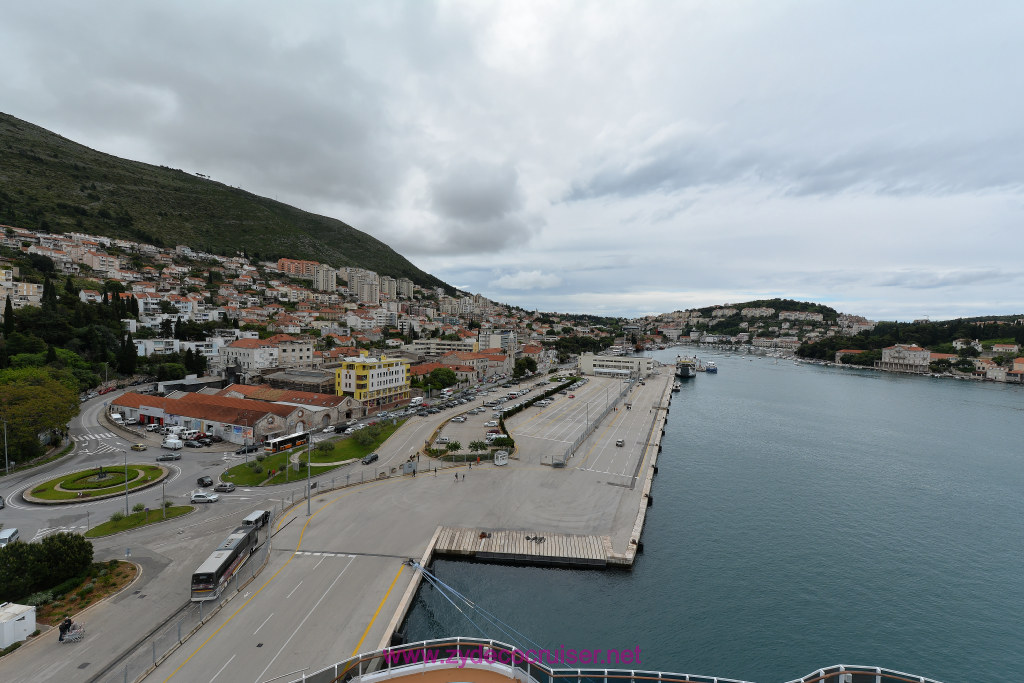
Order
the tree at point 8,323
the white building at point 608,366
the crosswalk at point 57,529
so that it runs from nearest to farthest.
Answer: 1. the crosswalk at point 57,529
2. the tree at point 8,323
3. the white building at point 608,366

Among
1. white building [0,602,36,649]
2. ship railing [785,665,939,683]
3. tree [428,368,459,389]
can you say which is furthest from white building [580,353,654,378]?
white building [0,602,36,649]

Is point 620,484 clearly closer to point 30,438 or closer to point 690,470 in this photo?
point 690,470

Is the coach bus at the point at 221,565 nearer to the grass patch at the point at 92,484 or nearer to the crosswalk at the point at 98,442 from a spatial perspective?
the grass patch at the point at 92,484

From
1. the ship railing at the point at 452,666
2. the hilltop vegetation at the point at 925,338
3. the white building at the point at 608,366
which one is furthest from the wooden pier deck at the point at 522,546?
the hilltop vegetation at the point at 925,338

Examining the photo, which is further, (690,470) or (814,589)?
(690,470)

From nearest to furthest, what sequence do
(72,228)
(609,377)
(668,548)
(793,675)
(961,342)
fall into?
(793,675) < (668,548) < (609,377) < (72,228) < (961,342)

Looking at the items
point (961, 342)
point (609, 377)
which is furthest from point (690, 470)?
point (961, 342)

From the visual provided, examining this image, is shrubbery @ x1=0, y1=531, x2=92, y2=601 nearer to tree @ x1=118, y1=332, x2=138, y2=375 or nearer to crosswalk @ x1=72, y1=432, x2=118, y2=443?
crosswalk @ x1=72, y1=432, x2=118, y2=443
